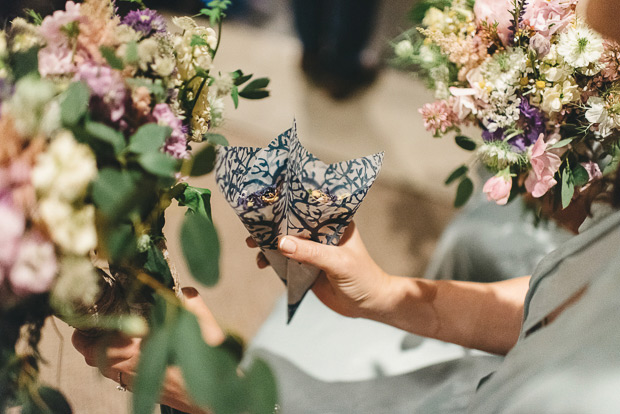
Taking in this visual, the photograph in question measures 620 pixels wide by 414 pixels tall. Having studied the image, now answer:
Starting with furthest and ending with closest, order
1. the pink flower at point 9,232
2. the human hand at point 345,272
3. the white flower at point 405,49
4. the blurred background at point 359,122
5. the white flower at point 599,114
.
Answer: the blurred background at point 359,122 → the white flower at point 405,49 → the human hand at point 345,272 → the white flower at point 599,114 → the pink flower at point 9,232

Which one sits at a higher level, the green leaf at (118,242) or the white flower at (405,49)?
the green leaf at (118,242)

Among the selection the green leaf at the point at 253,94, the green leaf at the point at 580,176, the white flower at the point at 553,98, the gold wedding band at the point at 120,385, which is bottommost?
the gold wedding band at the point at 120,385

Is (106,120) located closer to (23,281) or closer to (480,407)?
(23,281)

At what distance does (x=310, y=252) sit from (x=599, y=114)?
423 millimetres

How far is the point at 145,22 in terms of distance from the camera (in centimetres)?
45

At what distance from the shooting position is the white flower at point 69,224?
0.31 m

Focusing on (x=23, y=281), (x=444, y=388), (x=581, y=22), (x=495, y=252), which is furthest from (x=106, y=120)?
(x=495, y=252)

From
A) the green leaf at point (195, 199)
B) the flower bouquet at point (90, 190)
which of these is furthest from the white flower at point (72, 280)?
the green leaf at point (195, 199)

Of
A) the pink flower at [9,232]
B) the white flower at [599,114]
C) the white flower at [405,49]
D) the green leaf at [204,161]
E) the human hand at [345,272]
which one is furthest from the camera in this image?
the white flower at [405,49]

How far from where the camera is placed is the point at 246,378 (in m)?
0.32

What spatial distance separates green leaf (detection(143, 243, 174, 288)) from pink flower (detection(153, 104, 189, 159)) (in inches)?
5.1

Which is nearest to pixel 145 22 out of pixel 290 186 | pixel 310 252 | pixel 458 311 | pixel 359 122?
pixel 290 186

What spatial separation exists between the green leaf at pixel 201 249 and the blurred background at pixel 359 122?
0.72m

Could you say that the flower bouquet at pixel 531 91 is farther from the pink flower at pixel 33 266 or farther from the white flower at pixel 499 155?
the pink flower at pixel 33 266
